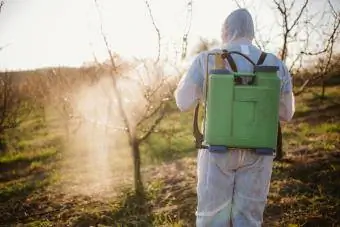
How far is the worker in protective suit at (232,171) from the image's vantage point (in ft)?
10.5

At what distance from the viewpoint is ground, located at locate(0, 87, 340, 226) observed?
597 centimetres

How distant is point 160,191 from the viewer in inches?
309

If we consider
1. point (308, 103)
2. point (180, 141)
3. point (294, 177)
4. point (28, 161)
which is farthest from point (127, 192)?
point (308, 103)

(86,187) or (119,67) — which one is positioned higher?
(119,67)

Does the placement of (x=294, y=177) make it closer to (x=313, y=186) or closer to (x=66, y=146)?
(x=313, y=186)

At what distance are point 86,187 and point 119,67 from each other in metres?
2.87

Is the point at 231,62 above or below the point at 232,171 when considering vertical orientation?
above

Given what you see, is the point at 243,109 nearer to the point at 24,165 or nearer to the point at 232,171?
the point at 232,171

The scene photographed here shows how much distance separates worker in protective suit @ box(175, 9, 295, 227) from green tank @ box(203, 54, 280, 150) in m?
0.16

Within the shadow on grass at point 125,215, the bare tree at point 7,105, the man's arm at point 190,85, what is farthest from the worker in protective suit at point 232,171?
the bare tree at point 7,105

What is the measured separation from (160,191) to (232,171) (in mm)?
4730

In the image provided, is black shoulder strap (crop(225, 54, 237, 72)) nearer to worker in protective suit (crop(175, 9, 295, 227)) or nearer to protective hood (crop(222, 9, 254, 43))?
worker in protective suit (crop(175, 9, 295, 227))

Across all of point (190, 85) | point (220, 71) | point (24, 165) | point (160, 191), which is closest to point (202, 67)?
point (190, 85)

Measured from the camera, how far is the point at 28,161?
580 inches
